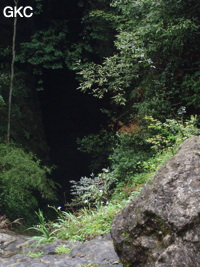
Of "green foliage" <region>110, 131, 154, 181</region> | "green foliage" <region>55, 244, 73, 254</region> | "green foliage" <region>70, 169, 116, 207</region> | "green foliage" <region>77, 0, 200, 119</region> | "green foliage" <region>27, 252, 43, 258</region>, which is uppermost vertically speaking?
"green foliage" <region>77, 0, 200, 119</region>

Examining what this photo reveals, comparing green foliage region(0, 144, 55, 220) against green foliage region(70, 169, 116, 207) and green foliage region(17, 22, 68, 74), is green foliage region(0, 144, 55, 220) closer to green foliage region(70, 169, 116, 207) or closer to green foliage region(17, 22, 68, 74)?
green foliage region(70, 169, 116, 207)

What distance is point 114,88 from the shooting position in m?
8.44

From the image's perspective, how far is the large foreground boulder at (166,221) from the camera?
2033 millimetres

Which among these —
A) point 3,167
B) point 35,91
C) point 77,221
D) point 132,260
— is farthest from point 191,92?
point 35,91

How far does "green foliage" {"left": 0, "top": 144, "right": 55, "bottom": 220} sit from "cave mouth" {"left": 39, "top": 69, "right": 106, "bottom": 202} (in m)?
4.16

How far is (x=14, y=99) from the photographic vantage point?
10344 millimetres

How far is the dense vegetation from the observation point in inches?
247

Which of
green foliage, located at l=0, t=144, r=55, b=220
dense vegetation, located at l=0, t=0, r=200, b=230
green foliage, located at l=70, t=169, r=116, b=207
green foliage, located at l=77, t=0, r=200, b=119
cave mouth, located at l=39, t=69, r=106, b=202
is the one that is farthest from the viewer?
cave mouth, located at l=39, t=69, r=106, b=202

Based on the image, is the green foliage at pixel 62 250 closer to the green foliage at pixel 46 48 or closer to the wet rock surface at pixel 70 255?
the wet rock surface at pixel 70 255

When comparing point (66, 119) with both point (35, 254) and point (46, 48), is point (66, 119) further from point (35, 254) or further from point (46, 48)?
point (35, 254)

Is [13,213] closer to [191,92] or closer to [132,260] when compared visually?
[191,92]

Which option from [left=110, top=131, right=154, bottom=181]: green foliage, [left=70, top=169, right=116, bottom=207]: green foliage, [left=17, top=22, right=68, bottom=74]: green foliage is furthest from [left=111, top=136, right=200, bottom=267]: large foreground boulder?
[left=17, top=22, right=68, bottom=74]: green foliage

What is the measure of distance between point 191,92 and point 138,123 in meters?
1.40

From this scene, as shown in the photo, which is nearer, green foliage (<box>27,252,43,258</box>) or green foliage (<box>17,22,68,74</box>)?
green foliage (<box>27,252,43,258</box>)
